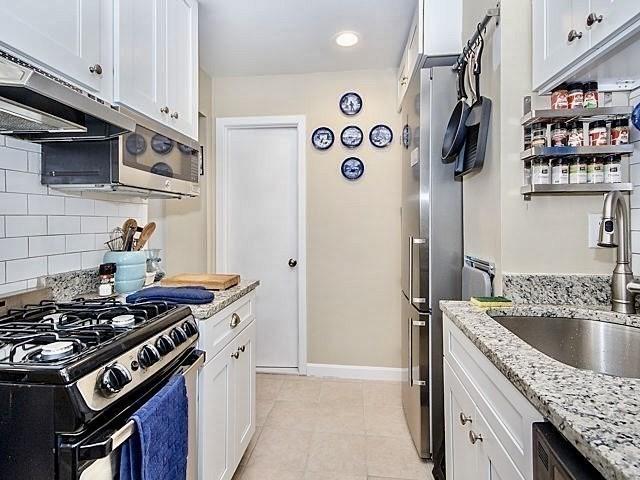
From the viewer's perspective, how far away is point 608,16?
1.04 meters

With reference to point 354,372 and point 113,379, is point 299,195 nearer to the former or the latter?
point 354,372

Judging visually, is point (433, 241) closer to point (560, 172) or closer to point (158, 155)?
point (560, 172)

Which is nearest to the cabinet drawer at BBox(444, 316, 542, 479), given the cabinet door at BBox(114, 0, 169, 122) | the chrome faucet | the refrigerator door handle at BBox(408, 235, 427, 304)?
the chrome faucet

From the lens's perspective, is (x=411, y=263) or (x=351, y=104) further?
(x=351, y=104)

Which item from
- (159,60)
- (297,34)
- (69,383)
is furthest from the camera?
(297,34)

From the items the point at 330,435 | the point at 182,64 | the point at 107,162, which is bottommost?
the point at 330,435

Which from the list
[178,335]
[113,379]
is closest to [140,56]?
[178,335]

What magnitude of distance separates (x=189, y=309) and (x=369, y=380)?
2.17m

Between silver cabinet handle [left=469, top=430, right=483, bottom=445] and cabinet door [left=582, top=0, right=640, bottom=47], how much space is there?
112 cm

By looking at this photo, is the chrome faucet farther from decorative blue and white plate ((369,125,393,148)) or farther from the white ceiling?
decorative blue and white plate ((369,125,393,148))

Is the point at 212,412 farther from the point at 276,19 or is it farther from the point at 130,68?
the point at 276,19

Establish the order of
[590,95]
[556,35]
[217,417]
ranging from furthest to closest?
[217,417], [590,95], [556,35]

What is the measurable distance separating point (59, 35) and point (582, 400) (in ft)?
5.50

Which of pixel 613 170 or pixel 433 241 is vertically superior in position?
pixel 613 170
